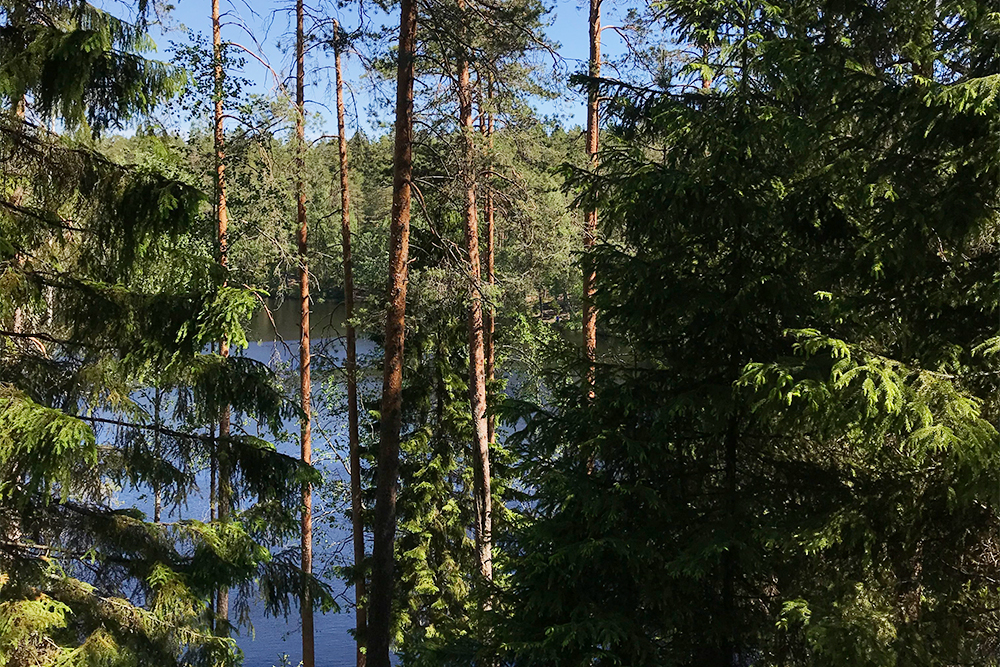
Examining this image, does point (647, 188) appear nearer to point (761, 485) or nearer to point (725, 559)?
point (761, 485)

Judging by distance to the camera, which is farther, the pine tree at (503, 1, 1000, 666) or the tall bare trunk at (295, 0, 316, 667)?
the tall bare trunk at (295, 0, 316, 667)

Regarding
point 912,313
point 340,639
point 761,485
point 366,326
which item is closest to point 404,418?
Answer: point 366,326

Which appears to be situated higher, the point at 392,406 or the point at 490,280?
the point at 490,280

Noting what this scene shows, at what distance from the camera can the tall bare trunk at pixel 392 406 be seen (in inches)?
341

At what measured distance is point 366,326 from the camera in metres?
11.9

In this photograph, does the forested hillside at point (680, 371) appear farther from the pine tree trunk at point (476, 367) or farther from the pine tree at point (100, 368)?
the pine tree trunk at point (476, 367)

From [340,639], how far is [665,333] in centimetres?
1498

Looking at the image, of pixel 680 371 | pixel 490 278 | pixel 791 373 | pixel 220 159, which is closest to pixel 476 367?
pixel 490 278

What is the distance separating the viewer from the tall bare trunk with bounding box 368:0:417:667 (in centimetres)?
866

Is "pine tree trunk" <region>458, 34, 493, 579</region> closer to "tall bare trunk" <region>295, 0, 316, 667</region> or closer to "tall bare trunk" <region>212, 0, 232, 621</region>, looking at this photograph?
"tall bare trunk" <region>295, 0, 316, 667</region>

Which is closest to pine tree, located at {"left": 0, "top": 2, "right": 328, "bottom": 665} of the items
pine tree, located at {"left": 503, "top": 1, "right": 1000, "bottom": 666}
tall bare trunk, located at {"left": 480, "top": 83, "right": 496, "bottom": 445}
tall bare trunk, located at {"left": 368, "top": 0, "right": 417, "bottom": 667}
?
tall bare trunk, located at {"left": 368, "top": 0, "right": 417, "bottom": 667}

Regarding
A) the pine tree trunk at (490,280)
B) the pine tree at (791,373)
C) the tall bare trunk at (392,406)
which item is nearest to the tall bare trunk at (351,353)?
the pine tree trunk at (490,280)

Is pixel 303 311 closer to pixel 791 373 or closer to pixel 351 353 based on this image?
pixel 351 353

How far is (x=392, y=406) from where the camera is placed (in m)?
8.80
